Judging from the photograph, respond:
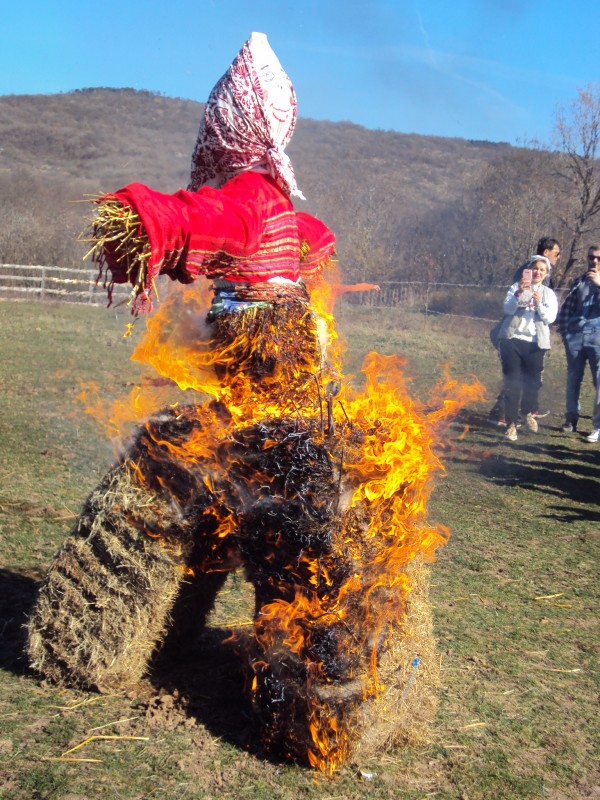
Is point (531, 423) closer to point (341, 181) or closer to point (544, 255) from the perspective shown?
point (544, 255)

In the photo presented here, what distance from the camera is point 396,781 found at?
11.0 ft

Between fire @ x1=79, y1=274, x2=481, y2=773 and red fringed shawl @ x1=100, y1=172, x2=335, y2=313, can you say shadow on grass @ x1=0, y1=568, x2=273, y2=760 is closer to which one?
fire @ x1=79, y1=274, x2=481, y2=773

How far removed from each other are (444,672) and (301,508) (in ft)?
5.41

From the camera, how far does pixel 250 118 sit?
143 inches

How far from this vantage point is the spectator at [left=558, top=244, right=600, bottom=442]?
1082 centimetres

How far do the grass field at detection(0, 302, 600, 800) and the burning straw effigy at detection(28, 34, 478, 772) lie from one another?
0.60 feet

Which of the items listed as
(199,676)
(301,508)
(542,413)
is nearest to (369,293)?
(542,413)

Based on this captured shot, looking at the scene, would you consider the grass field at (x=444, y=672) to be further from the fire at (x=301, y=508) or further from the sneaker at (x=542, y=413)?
the sneaker at (x=542, y=413)

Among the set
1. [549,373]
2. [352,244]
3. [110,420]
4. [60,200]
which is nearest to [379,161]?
[60,200]

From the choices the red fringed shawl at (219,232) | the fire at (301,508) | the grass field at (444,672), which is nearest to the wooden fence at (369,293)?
the grass field at (444,672)

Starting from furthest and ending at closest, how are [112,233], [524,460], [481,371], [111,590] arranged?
[481,371], [524,460], [111,590], [112,233]

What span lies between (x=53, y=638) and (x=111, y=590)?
1.21 feet

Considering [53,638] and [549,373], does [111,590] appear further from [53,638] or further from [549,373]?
[549,373]

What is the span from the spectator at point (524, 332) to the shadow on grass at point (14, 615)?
7273 mm
